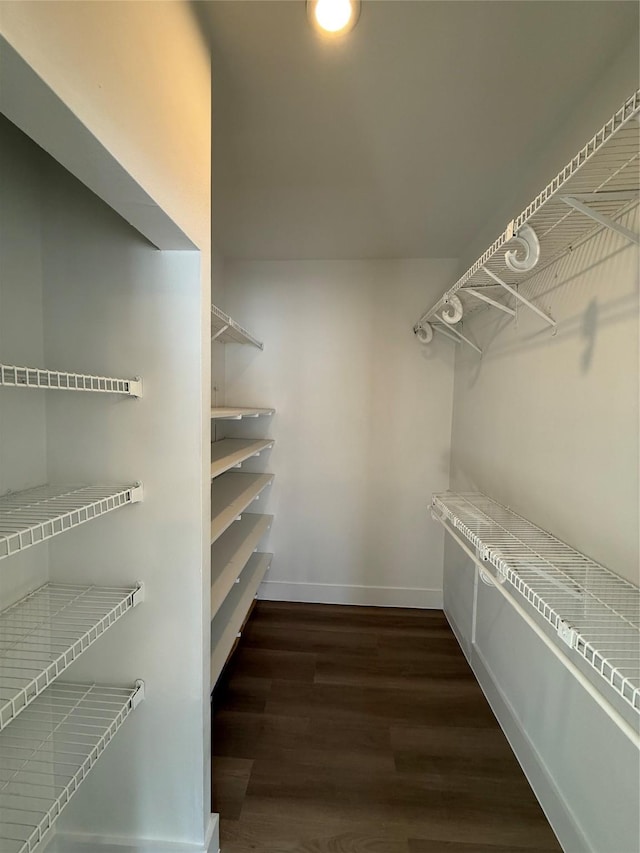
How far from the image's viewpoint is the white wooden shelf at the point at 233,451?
153cm

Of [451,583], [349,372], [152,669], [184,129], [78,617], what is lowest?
[451,583]

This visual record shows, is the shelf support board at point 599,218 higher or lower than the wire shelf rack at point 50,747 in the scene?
higher

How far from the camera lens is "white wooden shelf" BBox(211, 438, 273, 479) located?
5.01 feet

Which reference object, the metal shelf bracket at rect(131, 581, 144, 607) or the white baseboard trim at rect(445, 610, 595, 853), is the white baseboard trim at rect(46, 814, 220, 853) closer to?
the metal shelf bracket at rect(131, 581, 144, 607)

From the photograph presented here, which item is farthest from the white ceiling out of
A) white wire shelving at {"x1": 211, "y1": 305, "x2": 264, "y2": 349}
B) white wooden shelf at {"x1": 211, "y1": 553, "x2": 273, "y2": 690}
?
white wooden shelf at {"x1": 211, "y1": 553, "x2": 273, "y2": 690}

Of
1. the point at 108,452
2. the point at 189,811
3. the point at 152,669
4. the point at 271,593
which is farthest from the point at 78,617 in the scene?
the point at 271,593

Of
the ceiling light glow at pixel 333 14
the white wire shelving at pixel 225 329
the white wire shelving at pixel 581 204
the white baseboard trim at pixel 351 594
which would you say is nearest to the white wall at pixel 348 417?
the white baseboard trim at pixel 351 594

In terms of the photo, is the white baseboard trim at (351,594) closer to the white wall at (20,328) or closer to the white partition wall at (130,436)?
the white partition wall at (130,436)

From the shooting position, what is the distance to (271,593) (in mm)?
2754

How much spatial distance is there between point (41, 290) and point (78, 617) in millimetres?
917

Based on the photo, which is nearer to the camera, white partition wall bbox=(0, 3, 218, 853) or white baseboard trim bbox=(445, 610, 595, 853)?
white partition wall bbox=(0, 3, 218, 853)

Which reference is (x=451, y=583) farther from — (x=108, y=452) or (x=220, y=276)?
(x=220, y=276)

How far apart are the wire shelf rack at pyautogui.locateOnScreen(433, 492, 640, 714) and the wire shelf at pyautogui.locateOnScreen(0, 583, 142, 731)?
3.52 feet

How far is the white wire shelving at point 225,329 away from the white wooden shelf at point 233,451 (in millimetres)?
569
